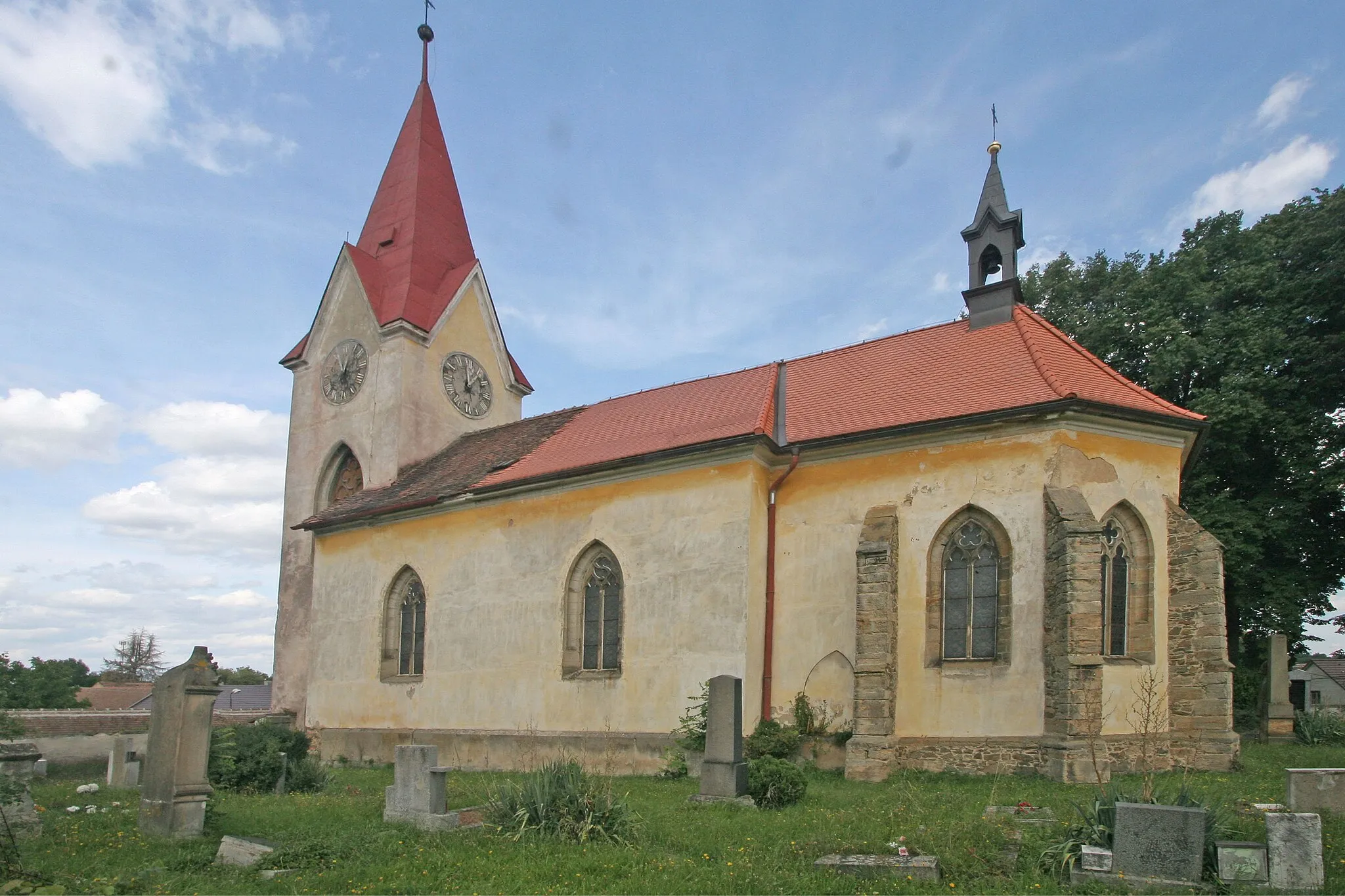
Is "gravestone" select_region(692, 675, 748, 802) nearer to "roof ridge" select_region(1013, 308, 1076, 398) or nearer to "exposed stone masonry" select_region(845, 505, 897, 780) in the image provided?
"exposed stone masonry" select_region(845, 505, 897, 780)

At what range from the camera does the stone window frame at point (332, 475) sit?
86.7 ft

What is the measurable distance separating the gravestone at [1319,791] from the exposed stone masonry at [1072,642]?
460cm

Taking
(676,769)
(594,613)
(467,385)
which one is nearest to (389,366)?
(467,385)

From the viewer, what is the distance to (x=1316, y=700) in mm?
51062

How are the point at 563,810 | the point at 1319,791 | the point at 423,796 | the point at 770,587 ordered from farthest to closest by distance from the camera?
the point at 770,587 < the point at 423,796 < the point at 563,810 < the point at 1319,791

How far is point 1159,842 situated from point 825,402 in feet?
39.3

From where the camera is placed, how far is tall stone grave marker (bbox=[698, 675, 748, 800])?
39.9ft

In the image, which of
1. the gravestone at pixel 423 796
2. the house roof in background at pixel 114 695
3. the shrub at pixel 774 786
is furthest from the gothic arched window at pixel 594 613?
the house roof in background at pixel 114 695

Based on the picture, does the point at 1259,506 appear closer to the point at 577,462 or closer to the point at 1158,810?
the point at 577,462

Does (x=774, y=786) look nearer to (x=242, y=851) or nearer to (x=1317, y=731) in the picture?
(x=242, y=851)

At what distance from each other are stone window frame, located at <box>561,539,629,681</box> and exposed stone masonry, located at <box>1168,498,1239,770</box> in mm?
9571

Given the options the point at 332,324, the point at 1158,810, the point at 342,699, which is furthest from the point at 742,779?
the point at 332,324

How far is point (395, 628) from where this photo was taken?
22.7 metres

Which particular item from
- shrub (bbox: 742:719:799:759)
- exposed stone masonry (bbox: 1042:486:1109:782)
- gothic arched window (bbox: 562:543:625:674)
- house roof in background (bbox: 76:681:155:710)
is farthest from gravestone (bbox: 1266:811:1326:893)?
house roof in background (bbox: 76:681:155:710)
